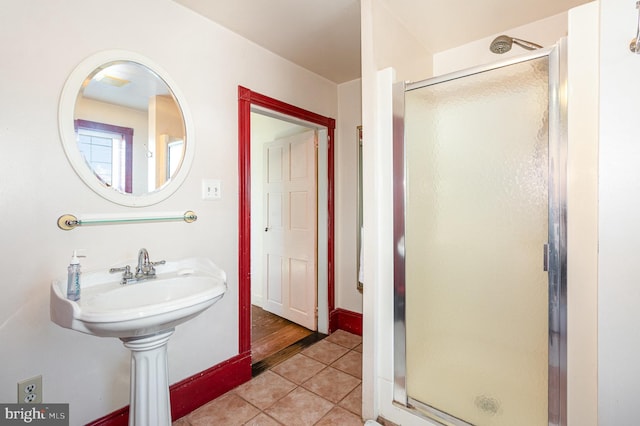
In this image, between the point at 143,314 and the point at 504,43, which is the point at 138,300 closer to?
the point at 143,314

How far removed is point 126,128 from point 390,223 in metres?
1.52

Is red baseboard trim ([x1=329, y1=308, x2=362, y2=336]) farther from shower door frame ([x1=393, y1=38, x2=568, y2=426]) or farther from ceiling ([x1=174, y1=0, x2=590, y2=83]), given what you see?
ceiling ([x1=174, y1=0, x2=590, y2=83])

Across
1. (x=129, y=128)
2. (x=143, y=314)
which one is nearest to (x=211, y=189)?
(x=129, y=128)

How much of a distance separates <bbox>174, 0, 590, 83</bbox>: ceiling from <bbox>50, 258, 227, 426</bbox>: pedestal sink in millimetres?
1588

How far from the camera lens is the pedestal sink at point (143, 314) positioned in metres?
1.04

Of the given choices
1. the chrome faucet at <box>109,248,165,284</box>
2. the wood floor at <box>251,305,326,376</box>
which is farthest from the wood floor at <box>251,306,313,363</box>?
the chrome faucet at <box>109,248,165,284</box>

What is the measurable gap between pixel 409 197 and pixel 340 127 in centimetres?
150

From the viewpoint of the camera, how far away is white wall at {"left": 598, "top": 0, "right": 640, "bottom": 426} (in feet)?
3.45

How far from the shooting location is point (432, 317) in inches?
62.1

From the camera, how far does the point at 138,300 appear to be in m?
1.41

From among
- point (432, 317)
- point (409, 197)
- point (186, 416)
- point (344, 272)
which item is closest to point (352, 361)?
point (344, 272)

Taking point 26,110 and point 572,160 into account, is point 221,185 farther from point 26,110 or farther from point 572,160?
point 572,160

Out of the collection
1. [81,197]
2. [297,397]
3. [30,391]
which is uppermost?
[81,197]

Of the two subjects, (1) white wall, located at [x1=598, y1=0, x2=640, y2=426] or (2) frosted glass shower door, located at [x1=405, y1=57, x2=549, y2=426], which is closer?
(1) white wall, located at [x1=598, y1=0, x2=640, y2=426]
